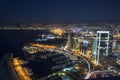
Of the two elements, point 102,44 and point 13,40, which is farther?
point 13,40

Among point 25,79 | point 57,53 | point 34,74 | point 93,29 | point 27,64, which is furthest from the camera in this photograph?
point 93,29

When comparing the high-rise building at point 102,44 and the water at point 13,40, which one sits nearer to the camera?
the high-rise building at point 102,44

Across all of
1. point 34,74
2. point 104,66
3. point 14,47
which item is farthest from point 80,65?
point 14,47

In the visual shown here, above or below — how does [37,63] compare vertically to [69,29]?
below

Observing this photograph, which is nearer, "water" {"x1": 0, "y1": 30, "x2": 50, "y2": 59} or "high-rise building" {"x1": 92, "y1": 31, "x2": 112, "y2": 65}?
"high-rise building" {"x1": 92, "y1": 31, "x2": 112, "y2": 65}

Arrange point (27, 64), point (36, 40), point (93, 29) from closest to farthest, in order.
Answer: point (27, 64) < point (93, 29) < point (36, 40)

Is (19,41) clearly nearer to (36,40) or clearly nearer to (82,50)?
(36,40)

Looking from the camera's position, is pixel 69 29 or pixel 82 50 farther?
pixel 69 29
